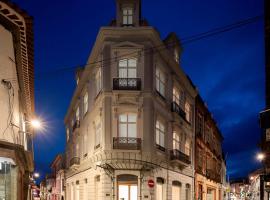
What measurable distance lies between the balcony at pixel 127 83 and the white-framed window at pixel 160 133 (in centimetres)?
321

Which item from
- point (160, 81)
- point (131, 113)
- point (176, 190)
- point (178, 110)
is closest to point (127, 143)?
point (131, 113)

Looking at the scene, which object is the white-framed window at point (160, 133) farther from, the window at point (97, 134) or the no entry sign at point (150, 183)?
the window at point (97, 134)

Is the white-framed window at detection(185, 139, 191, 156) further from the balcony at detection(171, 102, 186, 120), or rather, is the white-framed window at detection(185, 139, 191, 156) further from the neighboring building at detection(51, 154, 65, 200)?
the neighboring building at detection(51, 154, 65, 200)

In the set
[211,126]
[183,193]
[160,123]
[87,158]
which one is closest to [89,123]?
[87,158]

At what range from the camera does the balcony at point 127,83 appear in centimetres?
2448

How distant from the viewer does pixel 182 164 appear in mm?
29641

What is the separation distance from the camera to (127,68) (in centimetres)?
2503

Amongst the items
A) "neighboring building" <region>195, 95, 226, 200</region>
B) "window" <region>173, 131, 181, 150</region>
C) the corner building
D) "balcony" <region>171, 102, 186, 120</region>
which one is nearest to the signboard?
the corner building

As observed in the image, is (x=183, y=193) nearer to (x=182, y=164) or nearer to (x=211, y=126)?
(x=182, y=164)

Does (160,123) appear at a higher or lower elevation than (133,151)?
higher

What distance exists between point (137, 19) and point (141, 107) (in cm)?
561

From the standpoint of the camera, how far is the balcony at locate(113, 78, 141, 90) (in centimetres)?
2448

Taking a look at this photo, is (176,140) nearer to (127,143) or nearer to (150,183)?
(127,143)

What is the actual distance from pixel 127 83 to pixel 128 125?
8.38 ft
